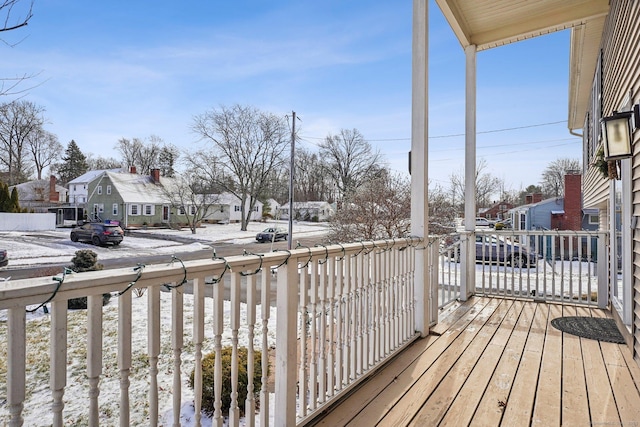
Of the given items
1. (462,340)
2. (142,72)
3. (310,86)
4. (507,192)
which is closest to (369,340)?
(462,340)

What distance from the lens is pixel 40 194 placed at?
3.48 metres

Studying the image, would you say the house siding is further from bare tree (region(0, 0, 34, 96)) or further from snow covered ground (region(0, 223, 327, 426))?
bare tree (region(0, 0, 34, 96))

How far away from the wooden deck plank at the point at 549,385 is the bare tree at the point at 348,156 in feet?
29.3

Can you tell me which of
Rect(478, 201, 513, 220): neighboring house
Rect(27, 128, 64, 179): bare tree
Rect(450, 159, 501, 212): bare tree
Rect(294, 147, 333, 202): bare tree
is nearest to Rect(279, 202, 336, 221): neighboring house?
Rect(294, 147, 333, 202): bare tree

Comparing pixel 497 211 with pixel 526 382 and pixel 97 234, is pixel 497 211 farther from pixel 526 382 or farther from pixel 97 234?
pixel 97 234

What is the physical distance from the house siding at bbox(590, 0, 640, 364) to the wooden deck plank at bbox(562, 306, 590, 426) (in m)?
0.36

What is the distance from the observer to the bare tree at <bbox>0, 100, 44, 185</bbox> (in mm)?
2514

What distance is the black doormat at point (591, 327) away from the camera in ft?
9.46

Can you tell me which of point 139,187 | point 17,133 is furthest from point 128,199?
point 17,133

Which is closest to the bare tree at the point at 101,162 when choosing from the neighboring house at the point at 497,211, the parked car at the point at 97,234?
the parked car at the point at 97,234

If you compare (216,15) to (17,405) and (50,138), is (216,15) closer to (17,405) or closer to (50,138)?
(50,138)

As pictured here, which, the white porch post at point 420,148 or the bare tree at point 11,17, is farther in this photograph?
the white porch post at point 420,148

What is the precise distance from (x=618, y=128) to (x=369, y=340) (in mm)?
2167

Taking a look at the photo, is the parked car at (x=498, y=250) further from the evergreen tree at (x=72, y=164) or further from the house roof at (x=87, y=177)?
the house roof at (x=87, y=177)
